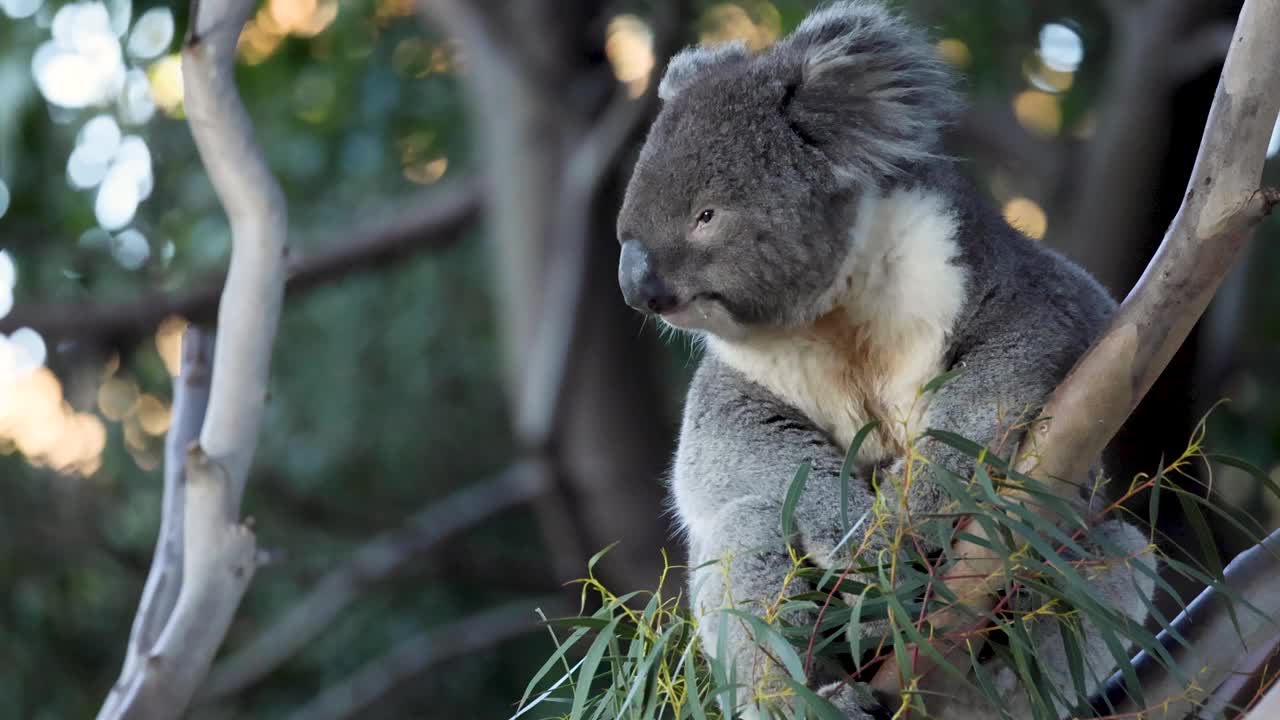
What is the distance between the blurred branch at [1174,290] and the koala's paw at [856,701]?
0.14 ft

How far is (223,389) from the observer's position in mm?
2471

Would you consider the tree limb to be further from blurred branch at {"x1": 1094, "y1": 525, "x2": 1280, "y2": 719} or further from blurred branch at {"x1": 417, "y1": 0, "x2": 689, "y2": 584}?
blurred branch at {"x1": 1094, "y1": 525, "x2": 1280, "y2": 719}

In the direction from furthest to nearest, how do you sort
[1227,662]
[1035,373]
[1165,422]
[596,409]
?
[596,409] < [1165,422] < [1035,373] < [1227,662]

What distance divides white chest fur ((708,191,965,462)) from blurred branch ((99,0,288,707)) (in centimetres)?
81

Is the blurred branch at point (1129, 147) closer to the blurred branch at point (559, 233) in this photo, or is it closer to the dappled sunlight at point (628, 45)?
the blurred branch at point (559, 233)

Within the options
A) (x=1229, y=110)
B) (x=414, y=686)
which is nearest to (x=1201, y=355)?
(x=1229, y=110)

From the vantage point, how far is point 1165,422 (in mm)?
3637

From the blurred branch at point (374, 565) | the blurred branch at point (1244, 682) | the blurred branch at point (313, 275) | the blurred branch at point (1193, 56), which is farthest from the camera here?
the blurred branch at point (374, 565)

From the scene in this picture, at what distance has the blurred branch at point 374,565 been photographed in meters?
5.26

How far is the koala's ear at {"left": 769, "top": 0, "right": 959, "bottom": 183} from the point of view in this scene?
2.17m

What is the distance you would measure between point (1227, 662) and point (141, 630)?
5.89 ft

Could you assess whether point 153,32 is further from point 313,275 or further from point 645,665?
point 645,665

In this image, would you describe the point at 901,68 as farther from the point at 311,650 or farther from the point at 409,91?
the point at 311,650

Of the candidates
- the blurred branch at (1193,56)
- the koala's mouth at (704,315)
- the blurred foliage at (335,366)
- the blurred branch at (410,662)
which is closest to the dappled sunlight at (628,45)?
the blurred foliage at (335,366)
